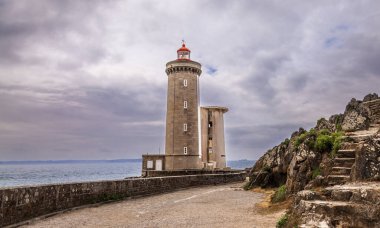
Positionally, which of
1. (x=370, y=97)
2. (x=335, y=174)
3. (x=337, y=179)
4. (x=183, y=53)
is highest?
(x=183, y=53)

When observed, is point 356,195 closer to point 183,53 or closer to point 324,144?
point 324,144

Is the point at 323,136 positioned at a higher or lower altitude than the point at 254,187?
higher

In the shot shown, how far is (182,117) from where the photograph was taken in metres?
35.3

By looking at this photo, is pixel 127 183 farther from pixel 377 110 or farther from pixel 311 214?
pixel 377 110

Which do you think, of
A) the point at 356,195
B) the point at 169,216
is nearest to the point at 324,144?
the point at 356,195

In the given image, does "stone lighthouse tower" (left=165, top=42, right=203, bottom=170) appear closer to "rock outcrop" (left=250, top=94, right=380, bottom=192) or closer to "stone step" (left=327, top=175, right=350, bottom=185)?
"rock outcrop" (left=250, top=94, right=380, bottom=192)

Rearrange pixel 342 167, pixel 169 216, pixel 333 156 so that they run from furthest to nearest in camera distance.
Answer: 1. pixel 333 156
2. pixel 169 216
3. pixel 342 167

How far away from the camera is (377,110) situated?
1653cm

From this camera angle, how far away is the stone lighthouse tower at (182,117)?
115ft

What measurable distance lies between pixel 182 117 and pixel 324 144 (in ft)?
79.4

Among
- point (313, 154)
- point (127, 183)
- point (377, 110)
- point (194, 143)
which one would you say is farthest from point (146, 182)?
point (194, 143)

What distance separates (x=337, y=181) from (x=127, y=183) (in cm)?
957

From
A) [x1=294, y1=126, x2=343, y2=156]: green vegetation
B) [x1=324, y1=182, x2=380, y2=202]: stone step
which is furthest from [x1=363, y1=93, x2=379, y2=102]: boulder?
Answer: [x1=324, y1=182, x2=380, y2=202]: stone step

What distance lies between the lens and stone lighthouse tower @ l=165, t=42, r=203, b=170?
35125 mm
